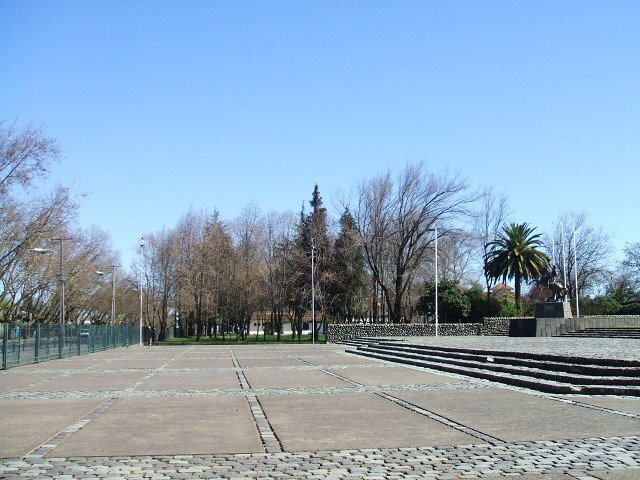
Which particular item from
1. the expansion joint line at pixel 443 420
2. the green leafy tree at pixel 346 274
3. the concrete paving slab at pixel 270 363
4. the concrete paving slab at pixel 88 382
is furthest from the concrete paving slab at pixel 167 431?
the green leafy tree at pixel 346 274

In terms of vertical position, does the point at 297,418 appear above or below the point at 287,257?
below

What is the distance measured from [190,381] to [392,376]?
5899mm

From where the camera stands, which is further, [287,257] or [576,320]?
[287,257]

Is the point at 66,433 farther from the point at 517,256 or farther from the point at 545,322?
the point at 517,256

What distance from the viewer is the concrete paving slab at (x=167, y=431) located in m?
8.77

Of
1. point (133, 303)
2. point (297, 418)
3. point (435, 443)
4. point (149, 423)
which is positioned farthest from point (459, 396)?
point (133, 303)

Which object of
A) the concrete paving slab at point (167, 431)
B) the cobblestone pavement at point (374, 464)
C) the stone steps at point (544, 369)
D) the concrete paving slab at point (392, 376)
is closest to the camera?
the cobblestone pavement at point (374, 464)

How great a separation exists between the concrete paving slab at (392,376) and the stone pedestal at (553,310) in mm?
25822

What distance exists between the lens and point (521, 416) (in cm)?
1123

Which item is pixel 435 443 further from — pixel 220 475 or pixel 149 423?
pixel 149 423

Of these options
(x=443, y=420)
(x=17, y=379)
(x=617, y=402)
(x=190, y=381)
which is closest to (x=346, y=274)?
(x=17, y=379)

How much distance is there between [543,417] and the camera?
11.1 meters

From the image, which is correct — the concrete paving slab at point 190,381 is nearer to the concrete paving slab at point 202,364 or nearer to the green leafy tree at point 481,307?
the concrete paving slab at point 202,364

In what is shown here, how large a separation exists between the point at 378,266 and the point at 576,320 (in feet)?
66.7
